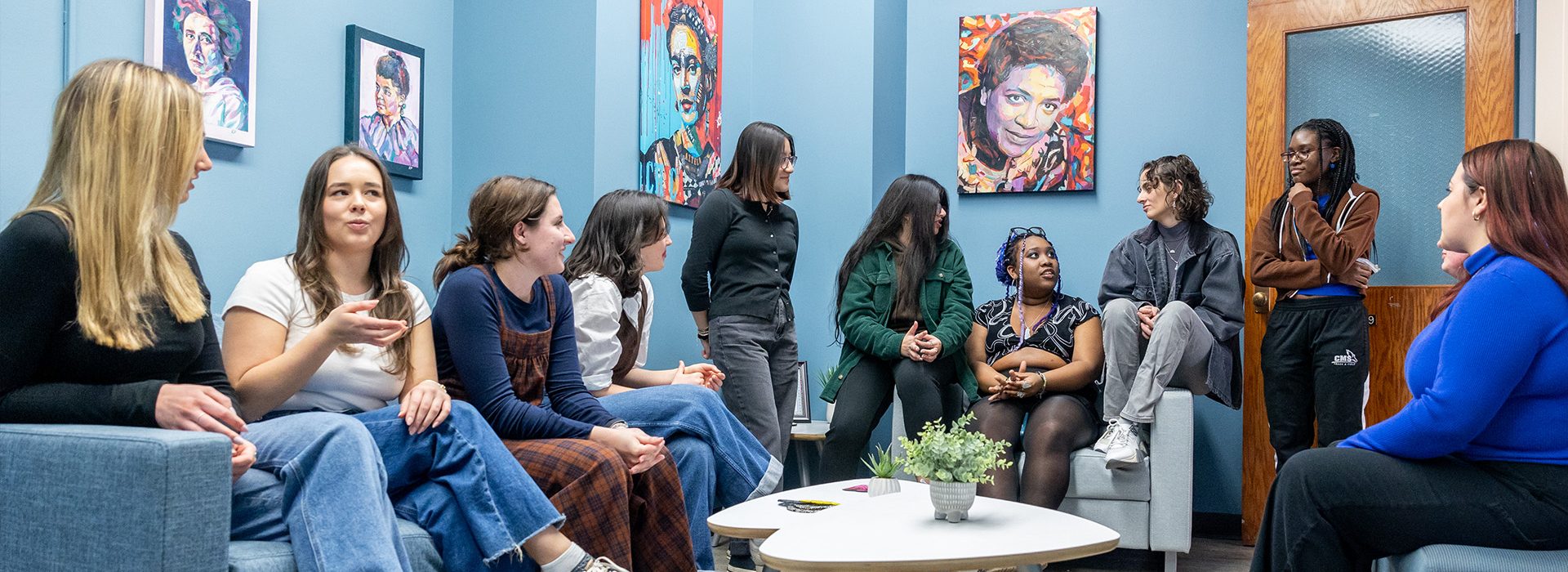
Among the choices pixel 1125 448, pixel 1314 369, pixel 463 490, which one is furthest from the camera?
pixel 1314 369

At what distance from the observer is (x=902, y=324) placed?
4051mm

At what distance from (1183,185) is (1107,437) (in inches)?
41.7

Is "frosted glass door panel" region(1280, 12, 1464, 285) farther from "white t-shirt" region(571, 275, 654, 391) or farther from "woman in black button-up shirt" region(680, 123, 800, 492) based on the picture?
"white t-shirt" region(571, 275, 654, 391)

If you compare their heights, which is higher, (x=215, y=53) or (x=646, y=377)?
(x=215, y=53)

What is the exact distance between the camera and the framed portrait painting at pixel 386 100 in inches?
133

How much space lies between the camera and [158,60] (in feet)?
9.00

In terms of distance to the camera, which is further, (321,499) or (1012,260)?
(1012,260)

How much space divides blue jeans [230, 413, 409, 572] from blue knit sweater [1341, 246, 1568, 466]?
1750 millimetres

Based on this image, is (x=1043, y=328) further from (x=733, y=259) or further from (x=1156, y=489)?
(x=733, y=259)

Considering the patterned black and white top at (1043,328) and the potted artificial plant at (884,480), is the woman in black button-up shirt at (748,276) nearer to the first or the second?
the patterned black and white top at (1043,328)

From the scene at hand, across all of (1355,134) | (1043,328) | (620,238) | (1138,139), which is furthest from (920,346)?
(1355,134)

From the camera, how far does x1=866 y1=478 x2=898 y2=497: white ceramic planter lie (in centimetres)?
289

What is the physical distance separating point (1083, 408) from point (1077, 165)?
122cm

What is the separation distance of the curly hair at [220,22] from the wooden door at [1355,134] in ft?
11.1
